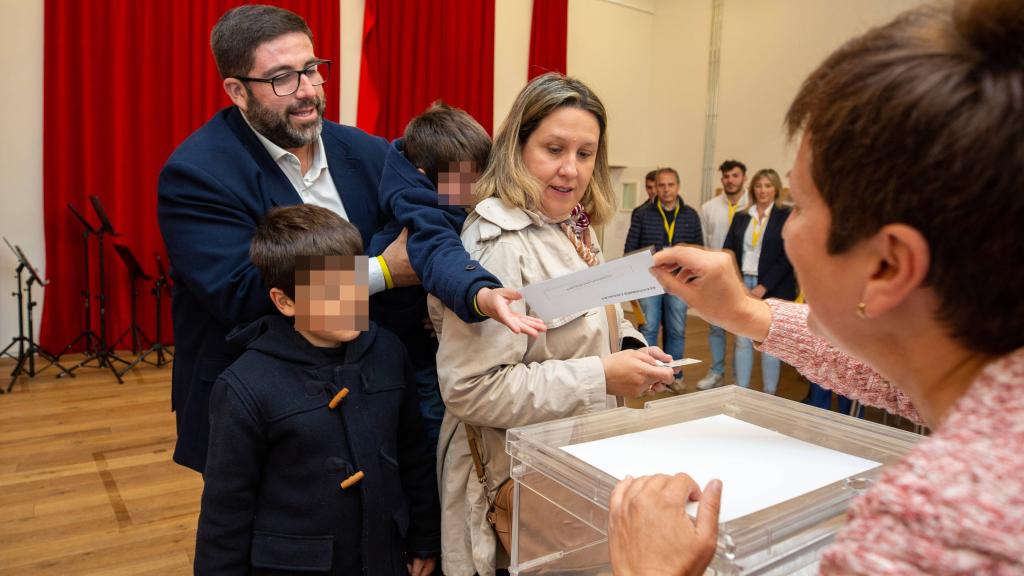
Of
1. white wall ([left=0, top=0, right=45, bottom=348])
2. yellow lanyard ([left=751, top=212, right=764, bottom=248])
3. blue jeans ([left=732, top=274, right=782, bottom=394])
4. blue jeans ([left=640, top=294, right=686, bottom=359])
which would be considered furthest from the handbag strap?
white wall ([left=0, top=0, right=45, bottom=348])

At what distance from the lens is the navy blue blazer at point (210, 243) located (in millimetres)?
1516

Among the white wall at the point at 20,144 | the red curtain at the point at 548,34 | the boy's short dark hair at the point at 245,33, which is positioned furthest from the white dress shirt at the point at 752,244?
the white wall at the point at 20,144

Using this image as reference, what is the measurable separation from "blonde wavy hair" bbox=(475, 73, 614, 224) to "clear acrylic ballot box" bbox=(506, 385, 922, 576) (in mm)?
572

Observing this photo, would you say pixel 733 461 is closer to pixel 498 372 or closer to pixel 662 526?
pixel 662 526

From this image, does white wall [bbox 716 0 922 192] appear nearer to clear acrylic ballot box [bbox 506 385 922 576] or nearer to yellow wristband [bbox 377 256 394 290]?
yellow wristband [bbox 377 256 394 290]

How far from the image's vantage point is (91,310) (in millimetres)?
5750

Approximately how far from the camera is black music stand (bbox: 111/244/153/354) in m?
5.38

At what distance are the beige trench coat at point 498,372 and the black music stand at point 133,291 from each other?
481 cm

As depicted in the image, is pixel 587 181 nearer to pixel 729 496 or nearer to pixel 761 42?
pixel 729 496

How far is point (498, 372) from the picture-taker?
133 cm

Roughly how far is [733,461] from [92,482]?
11.2 feet

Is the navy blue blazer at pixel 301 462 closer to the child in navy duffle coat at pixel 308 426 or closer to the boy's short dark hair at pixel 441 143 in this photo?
the child in navy duffle coat at pixel 308 426

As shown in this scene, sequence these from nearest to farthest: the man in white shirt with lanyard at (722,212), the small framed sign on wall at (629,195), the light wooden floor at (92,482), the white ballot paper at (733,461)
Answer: the white ballot paper at (733,461) < the light wooden floor at (92,482) < the man in white shirt with lanyard at (722,212) < the small framed sign on wall at (629,195)

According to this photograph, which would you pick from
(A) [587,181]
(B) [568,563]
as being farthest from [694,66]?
(B) [568,563]
